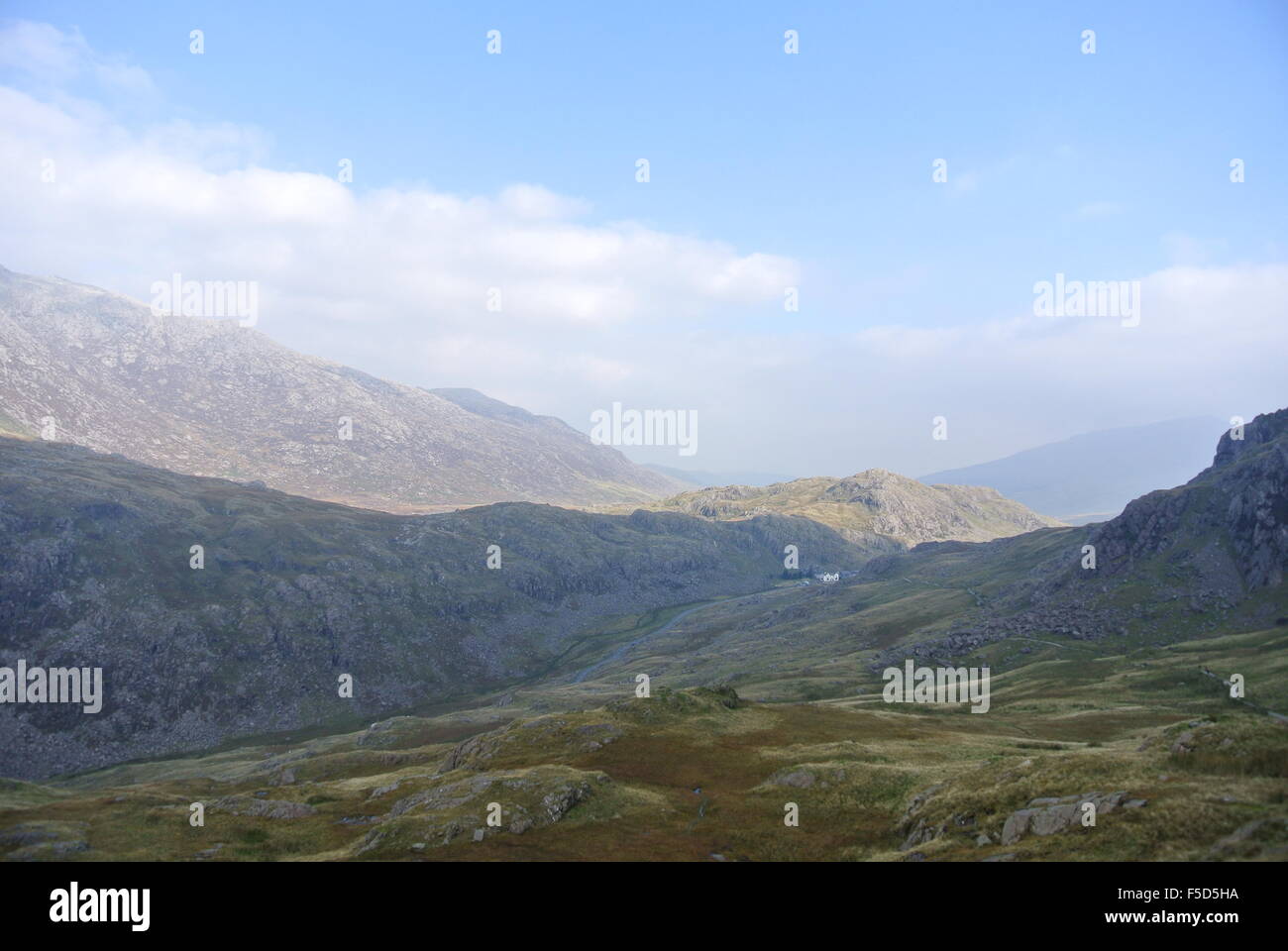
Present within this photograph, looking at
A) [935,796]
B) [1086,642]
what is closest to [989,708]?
[1086,642]

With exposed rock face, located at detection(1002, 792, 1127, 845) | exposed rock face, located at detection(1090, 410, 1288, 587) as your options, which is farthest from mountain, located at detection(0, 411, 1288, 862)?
exposed rock face, located at detection(1090, 410, 1288, 587)

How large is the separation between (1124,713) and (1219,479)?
4486 inches

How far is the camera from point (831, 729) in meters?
84.0

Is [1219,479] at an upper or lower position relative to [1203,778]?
upper

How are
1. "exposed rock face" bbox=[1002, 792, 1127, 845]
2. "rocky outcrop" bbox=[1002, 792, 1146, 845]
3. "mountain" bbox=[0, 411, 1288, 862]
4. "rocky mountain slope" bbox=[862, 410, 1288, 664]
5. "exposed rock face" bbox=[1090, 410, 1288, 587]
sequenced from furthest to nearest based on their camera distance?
"exposed rock face" bbox=[1090, 410, 1288, 587] < "rocky mountain slope" bbox=[862, 410, 1288, 664] < "mountain" bbox=[0, 411, 1288, 862] < "exposed rock face" bbox=[1002, 792, 1127, 845] < "rocky outcrop" bbox=[1002, 792, 1146, 845]

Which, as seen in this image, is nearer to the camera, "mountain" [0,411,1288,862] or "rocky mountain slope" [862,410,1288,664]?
Answer: "mountain" [0,411,1288,862]

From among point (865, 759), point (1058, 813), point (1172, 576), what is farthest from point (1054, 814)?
point (1172, 576)

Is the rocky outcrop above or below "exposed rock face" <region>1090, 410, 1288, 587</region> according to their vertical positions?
below

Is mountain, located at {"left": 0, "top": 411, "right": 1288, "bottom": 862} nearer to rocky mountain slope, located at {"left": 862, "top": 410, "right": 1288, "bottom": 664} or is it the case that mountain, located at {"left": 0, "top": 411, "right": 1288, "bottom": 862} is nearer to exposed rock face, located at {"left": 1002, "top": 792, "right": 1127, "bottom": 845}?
exposed rock face, located at {"left": 1002, "top": 792, "right": 1127, "bottom": 845}

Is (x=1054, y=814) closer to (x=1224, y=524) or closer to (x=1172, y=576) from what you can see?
(x=1172, y=576)

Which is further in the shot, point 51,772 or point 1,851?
point 51,772

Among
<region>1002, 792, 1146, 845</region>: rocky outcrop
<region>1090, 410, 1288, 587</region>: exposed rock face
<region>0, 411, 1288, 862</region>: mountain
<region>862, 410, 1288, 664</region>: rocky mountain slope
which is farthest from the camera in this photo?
<region>1090, 410, 1288, 587</region>: exposed rock face
